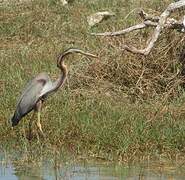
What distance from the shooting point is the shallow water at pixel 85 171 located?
7.05m

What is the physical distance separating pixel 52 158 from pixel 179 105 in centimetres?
212

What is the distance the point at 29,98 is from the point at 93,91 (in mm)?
1332

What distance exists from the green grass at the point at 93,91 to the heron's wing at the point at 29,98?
0.63 feet

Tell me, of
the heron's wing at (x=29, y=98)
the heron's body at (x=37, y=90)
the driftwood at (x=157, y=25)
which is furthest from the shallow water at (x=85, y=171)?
the driftwood at (x=157, y=25)

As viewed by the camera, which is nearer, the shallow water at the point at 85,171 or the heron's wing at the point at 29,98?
the shallow water at the point at 85,171

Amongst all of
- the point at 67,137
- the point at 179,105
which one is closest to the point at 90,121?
the point at 67,137

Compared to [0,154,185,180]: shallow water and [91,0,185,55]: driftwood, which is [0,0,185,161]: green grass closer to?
[0,154,185,180]: shallow water

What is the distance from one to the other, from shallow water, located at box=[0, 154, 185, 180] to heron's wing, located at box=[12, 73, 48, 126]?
2.48 ft

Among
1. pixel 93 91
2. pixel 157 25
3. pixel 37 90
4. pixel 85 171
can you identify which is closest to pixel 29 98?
pixel 37 90

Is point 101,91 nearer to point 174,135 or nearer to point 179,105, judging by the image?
point 179,105

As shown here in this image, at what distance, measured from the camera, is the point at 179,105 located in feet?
29.6

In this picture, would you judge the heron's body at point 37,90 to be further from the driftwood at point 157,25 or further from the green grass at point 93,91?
the driftwood at point 157,25

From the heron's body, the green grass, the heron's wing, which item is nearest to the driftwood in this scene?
the green grass

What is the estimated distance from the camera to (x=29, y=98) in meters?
8.55
